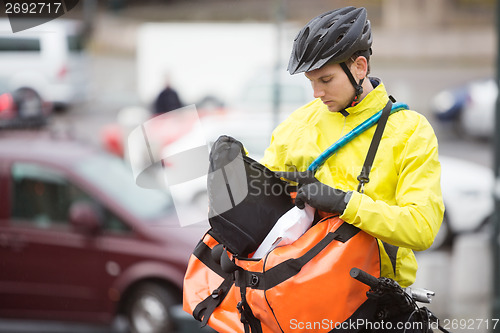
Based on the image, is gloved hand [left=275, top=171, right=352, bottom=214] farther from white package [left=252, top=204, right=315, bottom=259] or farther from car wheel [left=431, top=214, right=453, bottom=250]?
car wheel [left=431, top=214, right=453, bottom=250]

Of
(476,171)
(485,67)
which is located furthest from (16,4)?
(485,67)

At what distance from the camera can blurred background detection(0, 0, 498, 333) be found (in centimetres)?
614

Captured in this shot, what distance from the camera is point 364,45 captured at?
2.55 meters

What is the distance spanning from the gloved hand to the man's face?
294 millimetres

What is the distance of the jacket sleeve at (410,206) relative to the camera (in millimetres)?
2332

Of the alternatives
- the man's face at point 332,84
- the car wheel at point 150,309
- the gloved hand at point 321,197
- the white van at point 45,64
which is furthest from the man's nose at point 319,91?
the white van at point 45,64

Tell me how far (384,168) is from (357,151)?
122mm

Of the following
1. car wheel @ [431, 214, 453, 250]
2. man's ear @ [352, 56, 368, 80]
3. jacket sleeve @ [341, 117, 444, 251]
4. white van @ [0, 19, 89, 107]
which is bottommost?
white van @ [0, 19, 89, 107]

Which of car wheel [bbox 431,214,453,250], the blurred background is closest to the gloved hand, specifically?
the blurred background

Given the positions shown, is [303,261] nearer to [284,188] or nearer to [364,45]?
[284,188]

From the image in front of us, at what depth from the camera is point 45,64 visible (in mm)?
19109

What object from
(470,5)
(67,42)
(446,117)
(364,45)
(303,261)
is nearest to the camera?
(303,261)

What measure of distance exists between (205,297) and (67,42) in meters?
18.2

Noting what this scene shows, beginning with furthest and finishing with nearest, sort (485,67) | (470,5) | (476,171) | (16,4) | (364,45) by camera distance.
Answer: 1. (470,5)
2. (485,67)
3. (476,171)
4. (16,4)
5. (364,45)
